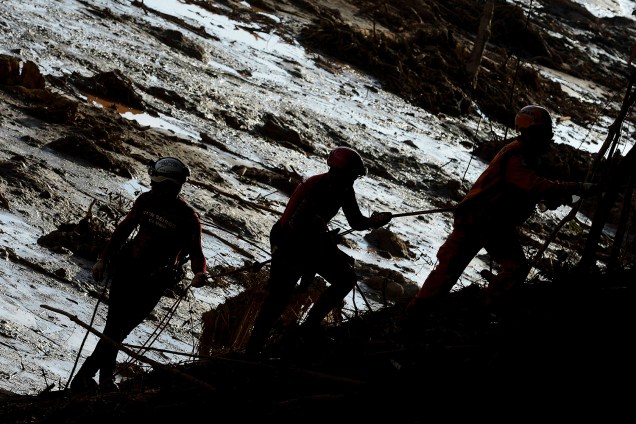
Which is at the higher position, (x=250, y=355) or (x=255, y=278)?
(x=250, y=355)

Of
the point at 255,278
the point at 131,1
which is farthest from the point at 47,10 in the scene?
the point at 255,278

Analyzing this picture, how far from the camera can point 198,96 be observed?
1435cm

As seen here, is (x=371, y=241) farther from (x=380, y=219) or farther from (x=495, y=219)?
(x=495, y=219)

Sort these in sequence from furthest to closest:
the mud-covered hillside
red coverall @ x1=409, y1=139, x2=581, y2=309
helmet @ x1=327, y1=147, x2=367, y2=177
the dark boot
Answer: helmet @ x1=327, y1=147, x2=367, y2=177, the dark boot, red coverall @ x1=409, y1=139, x2=581, y2=309, the mud-covered hillside

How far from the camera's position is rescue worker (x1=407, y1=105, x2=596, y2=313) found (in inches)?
202

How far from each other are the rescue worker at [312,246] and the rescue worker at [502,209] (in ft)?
1.58

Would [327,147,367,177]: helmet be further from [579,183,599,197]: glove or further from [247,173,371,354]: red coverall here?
[579,183,599,197]: glove

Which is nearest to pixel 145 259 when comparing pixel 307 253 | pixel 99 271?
pixel 99 271

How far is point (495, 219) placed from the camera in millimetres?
5250

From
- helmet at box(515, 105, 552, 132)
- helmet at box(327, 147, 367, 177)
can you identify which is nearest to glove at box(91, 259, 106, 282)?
helmet at box(327, 147, 367, 177)

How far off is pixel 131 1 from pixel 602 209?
52.8 ft

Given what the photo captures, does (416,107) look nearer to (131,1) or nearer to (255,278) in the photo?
(131,1)

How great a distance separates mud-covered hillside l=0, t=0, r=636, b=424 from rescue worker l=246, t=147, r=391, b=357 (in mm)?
230

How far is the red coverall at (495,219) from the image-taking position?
5.14 meters
